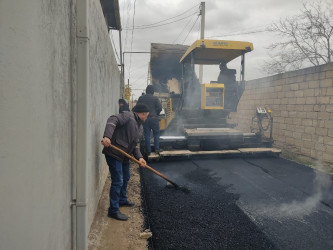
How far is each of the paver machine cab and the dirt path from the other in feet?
10.1

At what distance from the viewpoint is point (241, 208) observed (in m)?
3.31

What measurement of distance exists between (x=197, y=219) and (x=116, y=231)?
99 centimetres

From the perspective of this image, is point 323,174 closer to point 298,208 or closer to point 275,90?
point 298,208

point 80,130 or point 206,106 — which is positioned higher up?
point 206,106

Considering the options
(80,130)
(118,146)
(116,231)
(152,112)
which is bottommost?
(116,231)

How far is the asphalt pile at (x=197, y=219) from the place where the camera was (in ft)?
8.15
